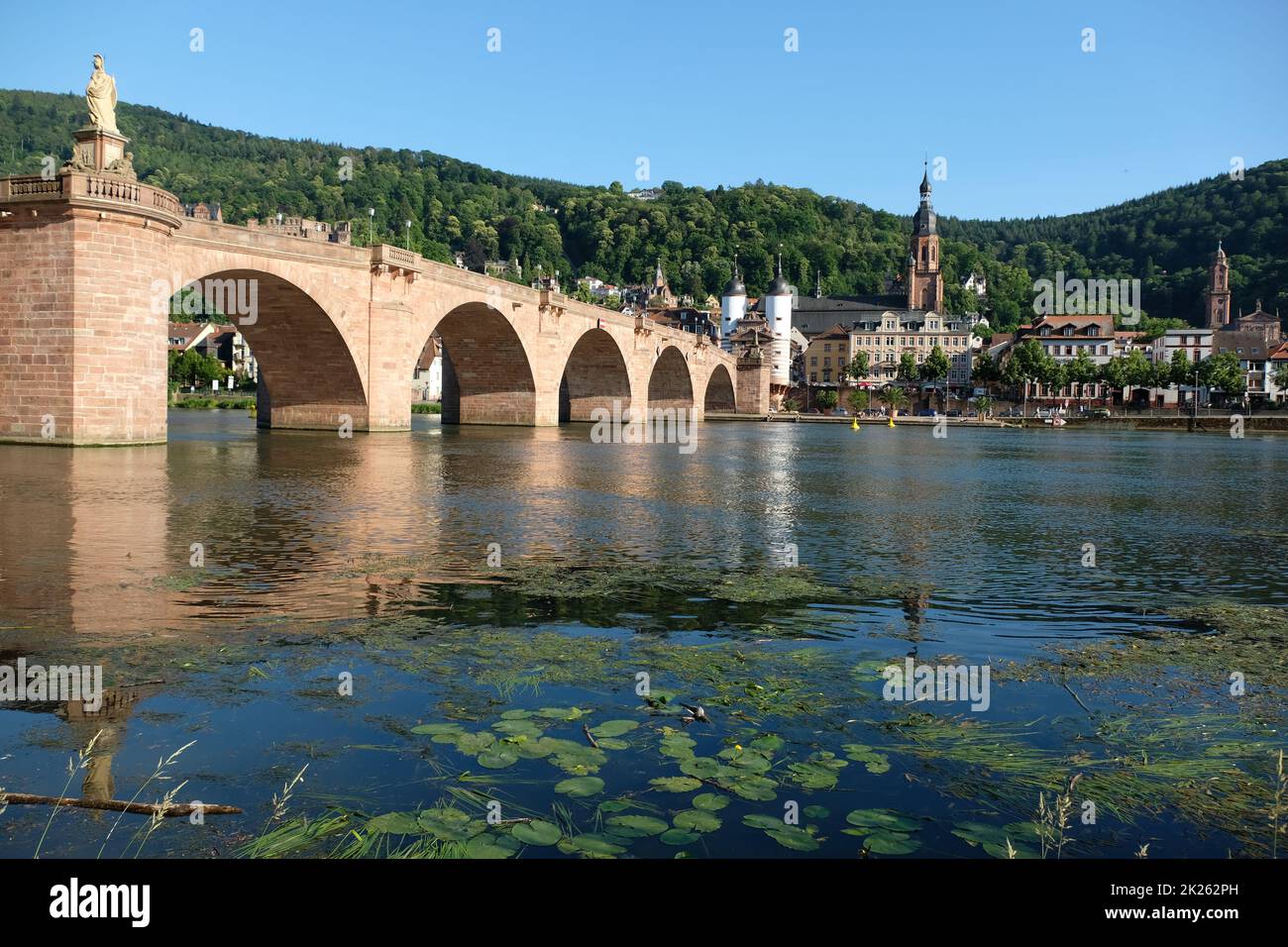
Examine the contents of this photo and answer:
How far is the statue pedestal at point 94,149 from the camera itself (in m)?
27.8

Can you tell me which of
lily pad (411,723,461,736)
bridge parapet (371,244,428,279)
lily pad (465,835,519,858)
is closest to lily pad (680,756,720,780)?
lily pad (465,835,519,858)

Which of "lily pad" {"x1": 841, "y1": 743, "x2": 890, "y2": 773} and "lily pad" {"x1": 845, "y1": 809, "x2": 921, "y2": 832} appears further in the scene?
"lily pad" {"x1": 841, "y1": 743, "x2": 890, "y2": 773}

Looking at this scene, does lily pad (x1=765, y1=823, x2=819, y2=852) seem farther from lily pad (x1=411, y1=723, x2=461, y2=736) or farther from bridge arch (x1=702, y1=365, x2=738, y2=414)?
bridge arch (x1=702, y1=365, x2=738, y2=414)

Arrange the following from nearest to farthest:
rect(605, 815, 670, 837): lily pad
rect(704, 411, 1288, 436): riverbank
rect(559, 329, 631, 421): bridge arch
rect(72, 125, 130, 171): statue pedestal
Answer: rect(605, 815, 670, 837): lily pad → rect(72, 125, 130, 171): statue pedestal → rect(559, 329, 631, 421): bridge arch → rect(704, 411, 1288, 436): riverbank

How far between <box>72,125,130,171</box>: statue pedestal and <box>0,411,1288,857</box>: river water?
14022 millimetres

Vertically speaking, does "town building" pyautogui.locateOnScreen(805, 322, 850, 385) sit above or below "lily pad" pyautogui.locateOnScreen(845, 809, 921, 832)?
above

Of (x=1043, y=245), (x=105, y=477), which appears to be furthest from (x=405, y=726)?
(x=1043, y=245)

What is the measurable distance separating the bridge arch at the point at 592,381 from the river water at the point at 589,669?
185 ft

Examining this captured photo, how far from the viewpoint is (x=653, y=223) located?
191 metres

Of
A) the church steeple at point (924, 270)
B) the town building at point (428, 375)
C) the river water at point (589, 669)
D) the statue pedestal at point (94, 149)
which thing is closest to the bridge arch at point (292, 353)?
the statue pedestal at point (94, 149)

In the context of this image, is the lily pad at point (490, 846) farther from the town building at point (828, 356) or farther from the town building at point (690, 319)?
the town building at point (690, 319)

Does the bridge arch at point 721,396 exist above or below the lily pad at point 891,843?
above

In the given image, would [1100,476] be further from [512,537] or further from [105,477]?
[105,477]

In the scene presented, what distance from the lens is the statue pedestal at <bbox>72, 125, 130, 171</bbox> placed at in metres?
27.8
